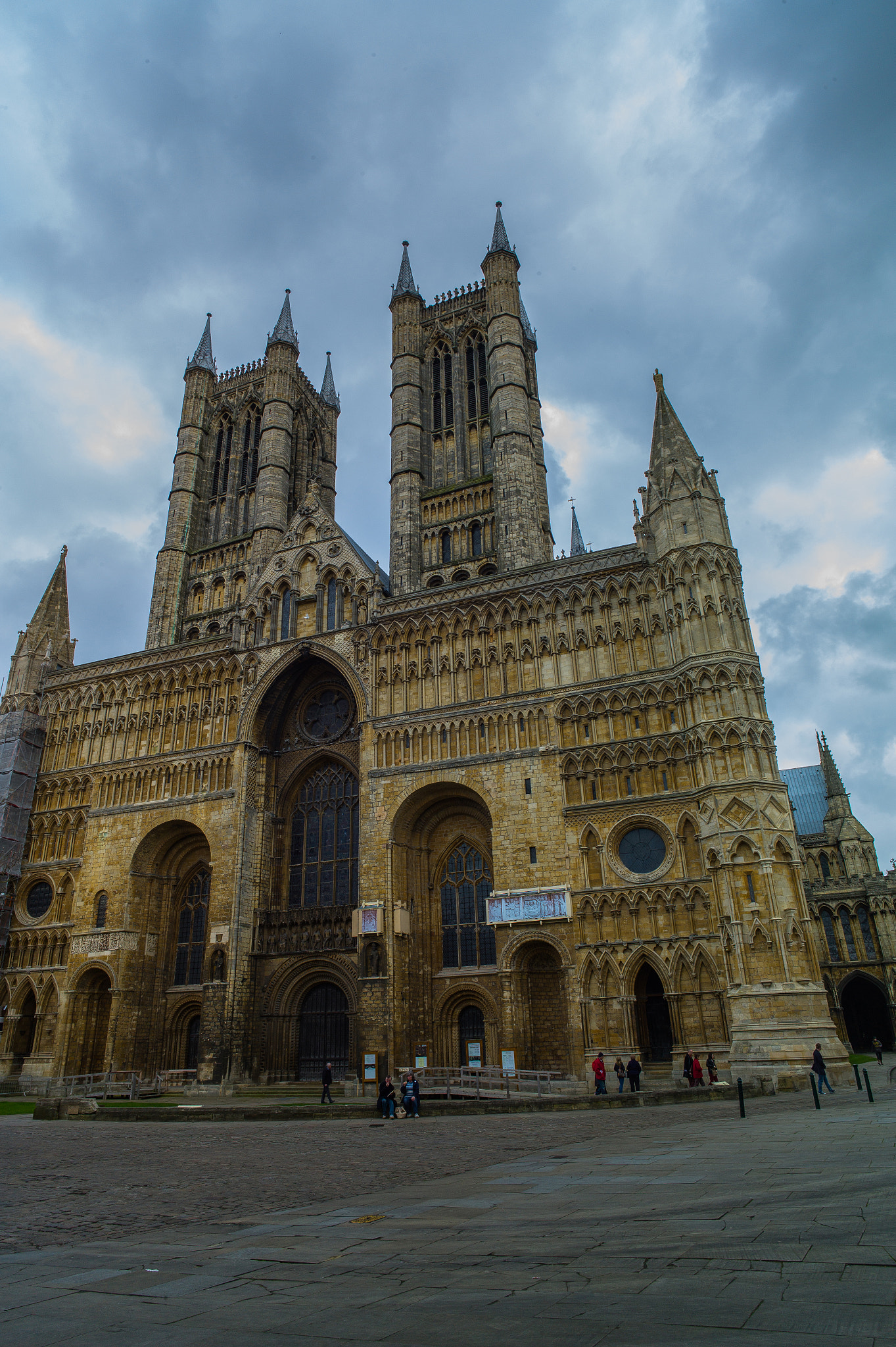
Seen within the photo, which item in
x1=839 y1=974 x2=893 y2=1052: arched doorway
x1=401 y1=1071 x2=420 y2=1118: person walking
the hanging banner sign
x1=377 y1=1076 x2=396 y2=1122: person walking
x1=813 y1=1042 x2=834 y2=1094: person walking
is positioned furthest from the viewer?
x1=839 y1=974 x2=893 y2=1052: arched doorway

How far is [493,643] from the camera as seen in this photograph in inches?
1331

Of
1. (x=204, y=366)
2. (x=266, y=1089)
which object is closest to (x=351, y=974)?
(x=266, y=1089)

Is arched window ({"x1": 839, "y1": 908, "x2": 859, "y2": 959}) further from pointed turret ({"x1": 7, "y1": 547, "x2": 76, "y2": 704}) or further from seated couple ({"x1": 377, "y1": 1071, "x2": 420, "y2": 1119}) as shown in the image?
pointed turret ({"x1": 7, "y1": 547, "x2": 76, "y2": 704})

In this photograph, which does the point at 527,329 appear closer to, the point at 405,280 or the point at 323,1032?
the point at 405,280

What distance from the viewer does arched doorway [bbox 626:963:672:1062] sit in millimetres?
27703

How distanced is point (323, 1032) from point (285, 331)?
46.6 meters

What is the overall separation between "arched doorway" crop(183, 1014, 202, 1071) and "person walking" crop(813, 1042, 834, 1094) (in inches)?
986

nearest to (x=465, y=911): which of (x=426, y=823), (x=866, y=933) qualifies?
(x=426, y=823)

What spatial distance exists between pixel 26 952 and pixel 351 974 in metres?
16.4

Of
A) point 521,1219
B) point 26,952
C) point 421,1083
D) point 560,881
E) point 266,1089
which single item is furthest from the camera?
point 26,952

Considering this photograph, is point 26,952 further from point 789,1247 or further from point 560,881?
point 789,1247

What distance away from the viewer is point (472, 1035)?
31.7m

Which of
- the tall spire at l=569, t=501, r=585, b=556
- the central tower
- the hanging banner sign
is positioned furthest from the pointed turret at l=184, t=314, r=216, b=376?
the hanging banner sign

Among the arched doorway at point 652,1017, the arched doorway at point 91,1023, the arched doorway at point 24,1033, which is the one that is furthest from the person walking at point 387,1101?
the arched doorway at point 24,1033
